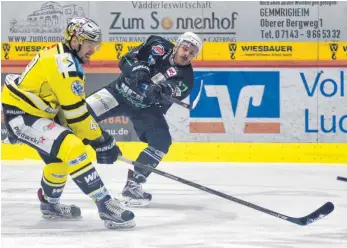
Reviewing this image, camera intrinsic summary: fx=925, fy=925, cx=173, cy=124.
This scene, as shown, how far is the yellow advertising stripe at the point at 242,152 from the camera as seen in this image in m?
7.42

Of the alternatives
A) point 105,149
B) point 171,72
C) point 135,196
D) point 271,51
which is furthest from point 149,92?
point 271,51

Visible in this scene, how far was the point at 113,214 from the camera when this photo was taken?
4.52m

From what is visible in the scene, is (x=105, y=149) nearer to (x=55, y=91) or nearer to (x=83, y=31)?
(x=55, y=91)

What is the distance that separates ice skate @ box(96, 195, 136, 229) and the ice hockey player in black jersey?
0.83 metres

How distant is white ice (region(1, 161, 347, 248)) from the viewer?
4293 mm

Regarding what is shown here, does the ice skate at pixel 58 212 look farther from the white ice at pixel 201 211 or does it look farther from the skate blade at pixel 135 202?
the skate blade at pixel 135 202

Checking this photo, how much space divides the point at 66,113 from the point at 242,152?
3.28 meters

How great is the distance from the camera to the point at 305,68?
25.0 ft

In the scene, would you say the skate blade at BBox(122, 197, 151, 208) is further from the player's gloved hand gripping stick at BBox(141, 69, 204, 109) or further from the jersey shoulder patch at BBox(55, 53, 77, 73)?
the jersey shoulder patch at BBox(55, 53, 77, 73)

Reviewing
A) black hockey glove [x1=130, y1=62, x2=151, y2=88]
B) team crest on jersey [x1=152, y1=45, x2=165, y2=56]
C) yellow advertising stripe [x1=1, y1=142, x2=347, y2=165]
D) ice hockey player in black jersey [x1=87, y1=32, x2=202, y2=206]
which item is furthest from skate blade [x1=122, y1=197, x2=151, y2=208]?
yellow advertising stripe [x1=1, y1=142, x2=347, y2=165]

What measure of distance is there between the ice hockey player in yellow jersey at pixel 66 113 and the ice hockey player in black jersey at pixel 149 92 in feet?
2.80

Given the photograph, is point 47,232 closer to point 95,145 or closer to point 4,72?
point 95,145

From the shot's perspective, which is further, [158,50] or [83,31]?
[158,50]

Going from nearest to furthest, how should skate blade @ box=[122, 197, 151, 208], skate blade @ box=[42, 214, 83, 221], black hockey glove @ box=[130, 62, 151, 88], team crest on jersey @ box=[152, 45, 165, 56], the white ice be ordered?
1. the white ice
2. skate blade @ box=[42, 214, 83, 221]
3. skate blade @ box=[122, 197, 151, 208]
4. black hockey glove @ box=[130, 62, 151, 88]
5. team crest on jersey @ box=[152, 45, 165, 56]
